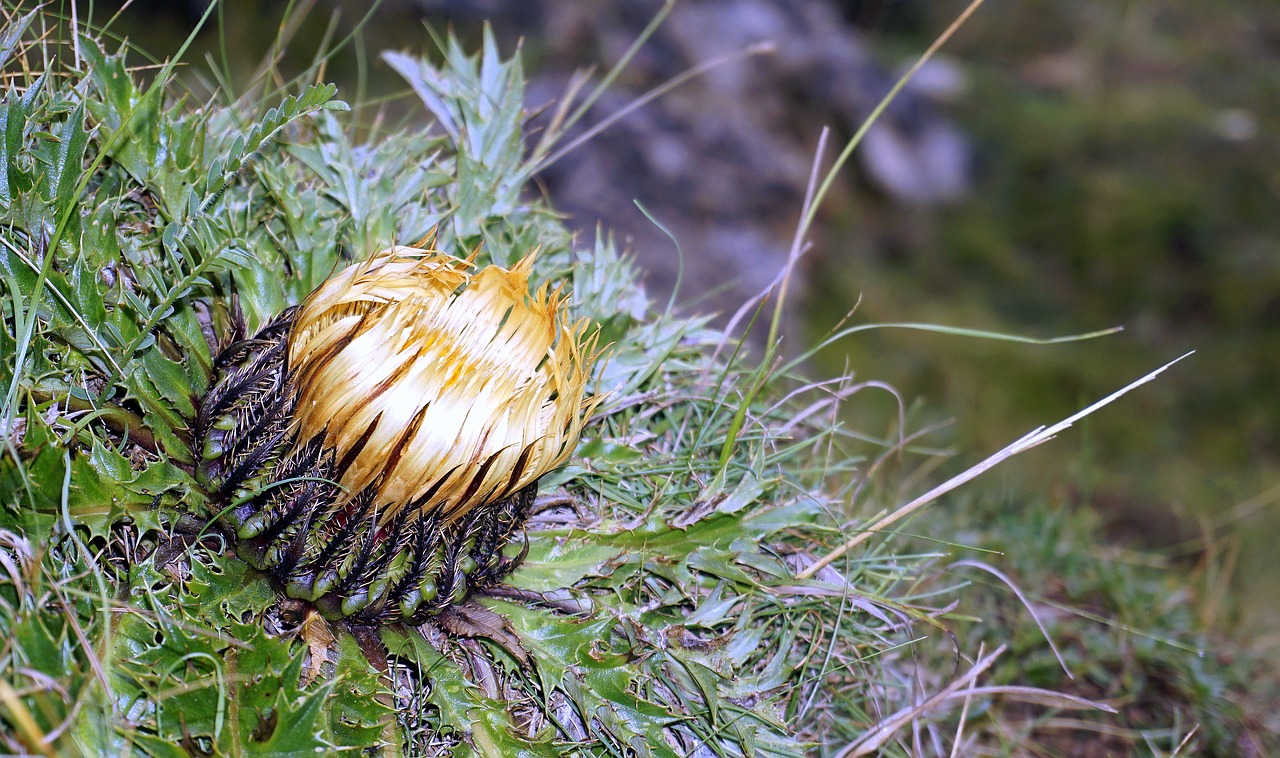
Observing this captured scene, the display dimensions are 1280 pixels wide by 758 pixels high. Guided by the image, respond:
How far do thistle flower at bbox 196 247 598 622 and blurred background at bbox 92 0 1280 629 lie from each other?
321 centimetres

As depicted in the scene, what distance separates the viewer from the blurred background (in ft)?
19.2

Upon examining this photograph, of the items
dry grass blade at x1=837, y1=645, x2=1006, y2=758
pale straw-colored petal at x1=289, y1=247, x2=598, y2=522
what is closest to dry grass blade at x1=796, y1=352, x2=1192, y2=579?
dry grass blade at x1=837, y1=645, x2=1006, y2=758

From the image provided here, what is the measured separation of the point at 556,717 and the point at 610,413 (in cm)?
72

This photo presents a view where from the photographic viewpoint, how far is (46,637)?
139 cm

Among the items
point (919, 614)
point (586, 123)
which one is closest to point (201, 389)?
point (919, 614)

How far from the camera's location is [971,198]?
8.84 m

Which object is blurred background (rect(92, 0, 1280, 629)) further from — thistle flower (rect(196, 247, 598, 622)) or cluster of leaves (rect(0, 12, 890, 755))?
thistle flower (rect(196, 247, 598, 622))

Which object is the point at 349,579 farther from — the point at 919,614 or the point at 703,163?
the point at 703,163

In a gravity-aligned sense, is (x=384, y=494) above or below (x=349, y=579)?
above

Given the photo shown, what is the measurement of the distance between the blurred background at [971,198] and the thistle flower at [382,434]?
10.5ft

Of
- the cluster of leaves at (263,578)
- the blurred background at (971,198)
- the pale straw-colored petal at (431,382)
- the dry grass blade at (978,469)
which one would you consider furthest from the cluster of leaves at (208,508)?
the blurred background at (971,198)

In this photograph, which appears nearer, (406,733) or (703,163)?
(406,733)

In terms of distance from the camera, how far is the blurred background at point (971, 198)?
5.85 meters

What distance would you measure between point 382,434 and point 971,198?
8.24 meters
